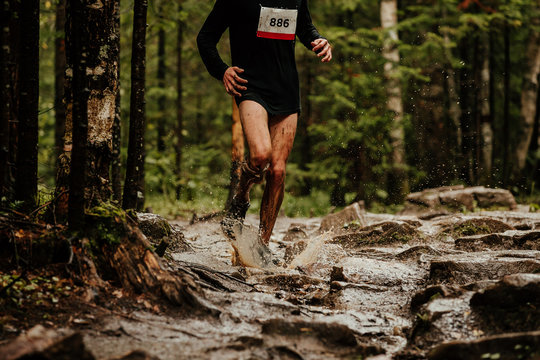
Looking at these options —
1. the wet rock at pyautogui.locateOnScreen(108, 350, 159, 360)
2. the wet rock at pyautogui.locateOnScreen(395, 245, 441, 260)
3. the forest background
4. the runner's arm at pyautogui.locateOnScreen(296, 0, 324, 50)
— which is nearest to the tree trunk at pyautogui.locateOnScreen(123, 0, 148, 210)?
the runner's arm at pyautogui.locateOnScreen(296, 0, 324, 50)

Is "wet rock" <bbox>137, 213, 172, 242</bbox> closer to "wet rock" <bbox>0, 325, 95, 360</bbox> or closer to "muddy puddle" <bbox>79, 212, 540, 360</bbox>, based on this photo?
"muddy puddle" <bbox>79, 212, 540, 360</bbox>

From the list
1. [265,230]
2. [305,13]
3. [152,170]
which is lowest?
[152,170]

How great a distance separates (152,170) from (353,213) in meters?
8.08

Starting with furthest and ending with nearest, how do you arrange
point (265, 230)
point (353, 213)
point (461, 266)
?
point (353, 213) → point (265, 230) → point (461, 266)

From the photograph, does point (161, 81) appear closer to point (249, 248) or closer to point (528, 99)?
point (528, 99)

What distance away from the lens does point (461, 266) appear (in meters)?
4.23

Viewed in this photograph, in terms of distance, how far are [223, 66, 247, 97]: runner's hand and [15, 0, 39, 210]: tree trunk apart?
166 centimetres

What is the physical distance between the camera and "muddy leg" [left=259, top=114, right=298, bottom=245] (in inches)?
201

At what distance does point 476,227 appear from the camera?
6.86 meters

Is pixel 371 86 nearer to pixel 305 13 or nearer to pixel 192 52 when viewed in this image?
pixel 192 52

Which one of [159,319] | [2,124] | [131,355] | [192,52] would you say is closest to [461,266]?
[159,319]

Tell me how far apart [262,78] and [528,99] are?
1562cm

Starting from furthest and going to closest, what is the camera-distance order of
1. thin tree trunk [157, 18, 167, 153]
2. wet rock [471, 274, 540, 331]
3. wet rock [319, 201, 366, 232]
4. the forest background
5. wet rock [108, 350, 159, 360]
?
thin tree trunk [157, 18, 167, 153] < the forest background < wet rock [319, 201, 366, 232] < wet rock [471, 274, 540, 331] < wet rock [108, 350, 159, 360]

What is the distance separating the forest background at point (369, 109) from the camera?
14359 millimetres
